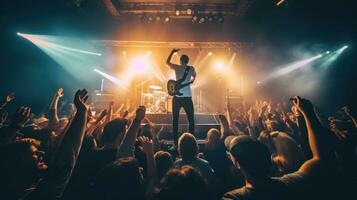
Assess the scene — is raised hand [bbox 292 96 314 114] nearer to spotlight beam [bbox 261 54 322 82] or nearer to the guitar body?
the guitar body

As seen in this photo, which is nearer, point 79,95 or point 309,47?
point 79,95

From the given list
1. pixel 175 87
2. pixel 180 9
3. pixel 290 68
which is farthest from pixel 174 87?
pixel 290 68

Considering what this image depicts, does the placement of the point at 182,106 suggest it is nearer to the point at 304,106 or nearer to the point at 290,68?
the point at 304,106

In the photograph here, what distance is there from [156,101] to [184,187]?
995 cm

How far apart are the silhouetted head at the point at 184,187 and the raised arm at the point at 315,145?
1.06 m

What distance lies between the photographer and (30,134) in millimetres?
2846

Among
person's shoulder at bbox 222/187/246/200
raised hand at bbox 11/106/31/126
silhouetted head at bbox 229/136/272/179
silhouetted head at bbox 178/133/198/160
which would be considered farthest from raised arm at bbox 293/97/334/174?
raised hand at bbox 11/106/31/126

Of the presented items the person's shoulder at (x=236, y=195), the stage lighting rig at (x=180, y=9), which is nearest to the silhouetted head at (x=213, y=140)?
the person's shoulder at (x=236, y=195)

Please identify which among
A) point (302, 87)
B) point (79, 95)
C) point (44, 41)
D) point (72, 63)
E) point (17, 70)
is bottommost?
point (79, 95)

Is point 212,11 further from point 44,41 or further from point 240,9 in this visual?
point 44,41

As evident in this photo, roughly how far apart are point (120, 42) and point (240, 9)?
21.2ft

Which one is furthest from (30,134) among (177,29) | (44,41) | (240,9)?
(44,41)

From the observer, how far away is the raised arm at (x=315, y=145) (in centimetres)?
158

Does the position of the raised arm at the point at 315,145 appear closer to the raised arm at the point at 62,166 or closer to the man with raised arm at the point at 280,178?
the man with raised arm at the point at 280,178
